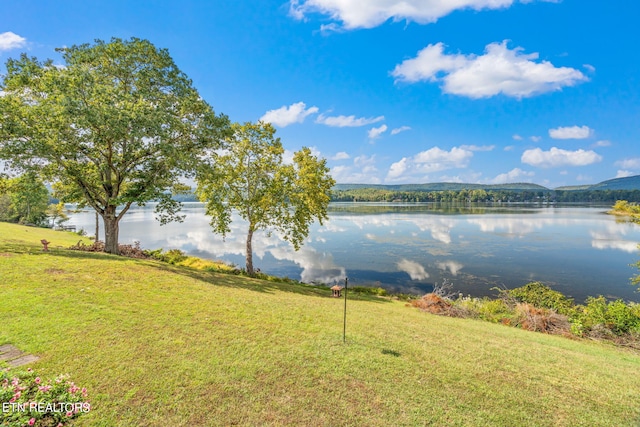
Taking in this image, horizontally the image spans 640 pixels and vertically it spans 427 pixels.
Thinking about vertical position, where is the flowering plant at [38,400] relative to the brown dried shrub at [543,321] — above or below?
above

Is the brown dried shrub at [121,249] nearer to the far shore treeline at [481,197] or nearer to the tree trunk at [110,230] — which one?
the tree trunk at [110,230]

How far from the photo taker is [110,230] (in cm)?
1686

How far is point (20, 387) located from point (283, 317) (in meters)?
5.77

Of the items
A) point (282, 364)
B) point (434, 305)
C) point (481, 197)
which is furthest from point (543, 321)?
point (481, 197)

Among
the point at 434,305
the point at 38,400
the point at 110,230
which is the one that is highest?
the point at 110,230

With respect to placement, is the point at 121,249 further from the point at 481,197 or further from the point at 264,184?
the point at 481,197

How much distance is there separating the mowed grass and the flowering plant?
8.6 inches

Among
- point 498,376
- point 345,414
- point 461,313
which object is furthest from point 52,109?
point 461,313

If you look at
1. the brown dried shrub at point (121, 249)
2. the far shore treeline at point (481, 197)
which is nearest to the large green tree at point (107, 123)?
the brown dried shrub at point (121, 249)

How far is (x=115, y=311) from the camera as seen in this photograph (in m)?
7.75

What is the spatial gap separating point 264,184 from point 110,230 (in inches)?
362

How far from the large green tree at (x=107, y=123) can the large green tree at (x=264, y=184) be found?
2.58 metres

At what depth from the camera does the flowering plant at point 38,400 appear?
3.92m

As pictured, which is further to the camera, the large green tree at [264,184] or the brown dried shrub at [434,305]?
the large green tree at [264,184]
